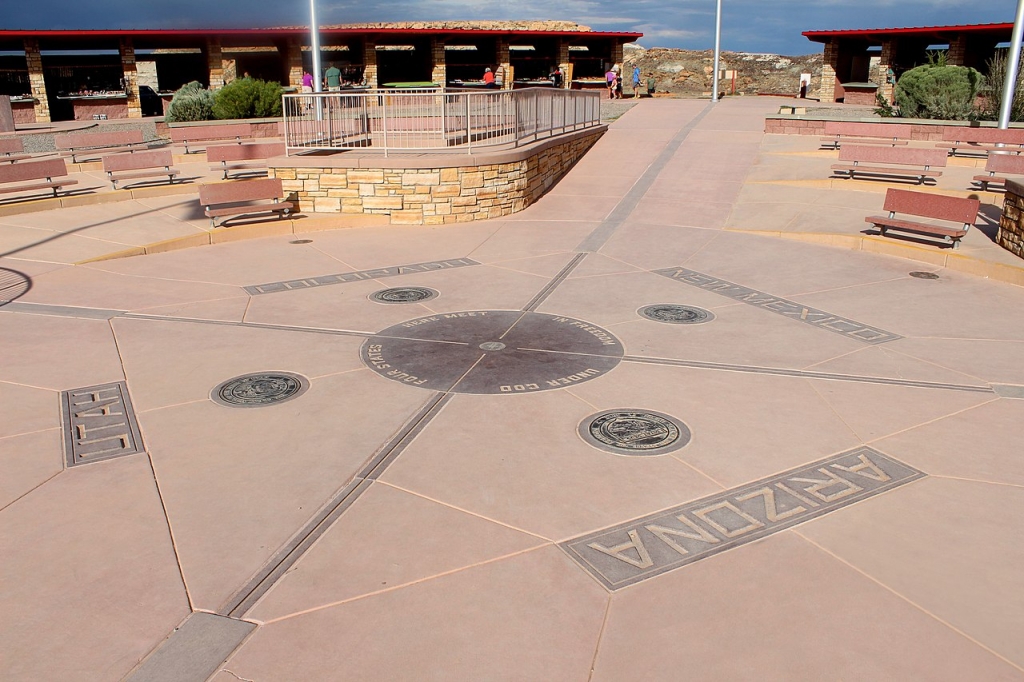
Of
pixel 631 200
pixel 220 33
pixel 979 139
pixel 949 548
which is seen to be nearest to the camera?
pixel 949 548

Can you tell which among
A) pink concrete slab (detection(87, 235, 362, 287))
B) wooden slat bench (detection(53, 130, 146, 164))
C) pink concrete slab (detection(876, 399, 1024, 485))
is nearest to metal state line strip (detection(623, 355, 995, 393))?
pink concrete slab (detection(876, 399, 1024, 485))

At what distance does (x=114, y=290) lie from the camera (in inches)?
364

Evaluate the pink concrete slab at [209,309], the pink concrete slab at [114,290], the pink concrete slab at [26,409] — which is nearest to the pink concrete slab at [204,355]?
the pink concrete slab at [209,309]

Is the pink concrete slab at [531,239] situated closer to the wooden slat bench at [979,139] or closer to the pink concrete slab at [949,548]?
the pink concrete slab at [949,548]

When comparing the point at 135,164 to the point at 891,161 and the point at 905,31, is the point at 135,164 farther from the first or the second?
the point at 905,31

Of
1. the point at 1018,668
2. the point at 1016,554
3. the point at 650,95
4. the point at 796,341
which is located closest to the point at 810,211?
the point at 796,341

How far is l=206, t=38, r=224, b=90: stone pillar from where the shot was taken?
32.9m

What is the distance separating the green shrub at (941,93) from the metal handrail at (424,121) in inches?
452

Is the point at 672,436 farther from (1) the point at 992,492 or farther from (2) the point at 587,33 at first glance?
(2) the point at 587,33

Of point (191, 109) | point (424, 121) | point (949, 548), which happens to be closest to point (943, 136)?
point (424, 121)

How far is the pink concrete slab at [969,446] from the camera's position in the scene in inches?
195

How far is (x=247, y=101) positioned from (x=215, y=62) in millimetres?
12324

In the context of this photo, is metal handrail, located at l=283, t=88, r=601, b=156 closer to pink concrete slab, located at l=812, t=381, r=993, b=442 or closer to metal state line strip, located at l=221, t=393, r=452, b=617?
metal state line strip, located at l=221, t=393, r=452, b=617

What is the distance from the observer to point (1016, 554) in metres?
4.07
